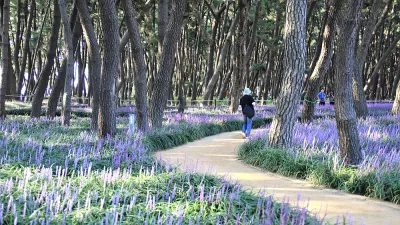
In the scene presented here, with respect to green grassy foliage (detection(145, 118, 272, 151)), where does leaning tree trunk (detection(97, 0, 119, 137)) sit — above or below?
above

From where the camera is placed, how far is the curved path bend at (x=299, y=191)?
5.54m

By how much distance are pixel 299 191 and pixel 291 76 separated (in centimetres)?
359

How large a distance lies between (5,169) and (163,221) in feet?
9.84

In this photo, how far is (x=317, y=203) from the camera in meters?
6.12

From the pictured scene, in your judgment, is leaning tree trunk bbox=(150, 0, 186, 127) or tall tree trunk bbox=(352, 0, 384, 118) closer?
leaning tree trunk bbox=(150, 0, 186, 127)

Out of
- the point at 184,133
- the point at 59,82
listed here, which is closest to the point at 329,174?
the point at 184,133

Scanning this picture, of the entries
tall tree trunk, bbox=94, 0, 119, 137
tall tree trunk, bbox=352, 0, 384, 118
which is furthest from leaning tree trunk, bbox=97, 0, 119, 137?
tall tree trunk, bbox=352, 0, 384, 118

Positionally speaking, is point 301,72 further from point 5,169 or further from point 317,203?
point 5,169

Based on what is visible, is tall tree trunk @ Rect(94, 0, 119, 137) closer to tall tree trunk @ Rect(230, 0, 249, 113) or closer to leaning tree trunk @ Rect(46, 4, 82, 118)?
leaning tree trunk @ Rect(46, 4, 82, 118)

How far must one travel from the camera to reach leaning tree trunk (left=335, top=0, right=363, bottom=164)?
770cm

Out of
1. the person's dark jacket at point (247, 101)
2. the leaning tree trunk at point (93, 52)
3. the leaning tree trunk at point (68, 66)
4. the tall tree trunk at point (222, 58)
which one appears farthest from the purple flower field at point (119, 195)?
the tall tree trunk at point (222, 58)

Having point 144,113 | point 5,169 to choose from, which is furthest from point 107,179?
point 144,113

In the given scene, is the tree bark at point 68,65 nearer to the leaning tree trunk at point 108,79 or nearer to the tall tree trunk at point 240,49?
the leaning tree trunk at point 108,79

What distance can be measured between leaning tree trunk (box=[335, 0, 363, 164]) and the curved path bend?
1046mm
